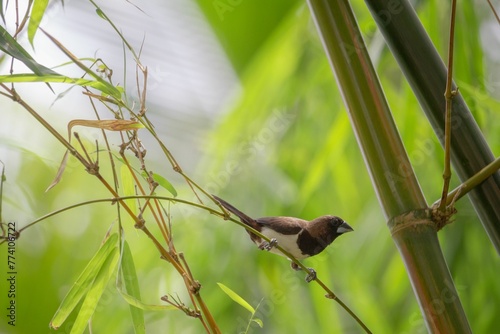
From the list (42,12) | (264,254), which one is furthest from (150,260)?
(42,12)

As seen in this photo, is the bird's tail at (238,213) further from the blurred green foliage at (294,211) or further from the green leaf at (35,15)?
the blurred green foliage at (294,211)

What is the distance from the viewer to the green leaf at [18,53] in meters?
0.46

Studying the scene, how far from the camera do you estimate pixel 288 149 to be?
4.08 feet

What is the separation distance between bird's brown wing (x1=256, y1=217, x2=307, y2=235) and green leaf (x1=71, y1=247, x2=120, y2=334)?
164mm

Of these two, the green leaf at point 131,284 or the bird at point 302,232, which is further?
the bird at point 302,232

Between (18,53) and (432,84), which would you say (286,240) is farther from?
(18,53)

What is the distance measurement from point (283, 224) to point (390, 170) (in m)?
0.20

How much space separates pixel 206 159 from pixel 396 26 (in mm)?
842

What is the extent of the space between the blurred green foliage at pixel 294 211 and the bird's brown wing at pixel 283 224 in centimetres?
22

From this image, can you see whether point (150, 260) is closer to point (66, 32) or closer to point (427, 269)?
point (66, 32)

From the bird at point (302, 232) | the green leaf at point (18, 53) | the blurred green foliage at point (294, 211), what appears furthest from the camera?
the blurred green foliage at point (294, 211)

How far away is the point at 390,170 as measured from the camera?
515 mm

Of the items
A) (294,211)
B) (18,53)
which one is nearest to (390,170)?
(18,53)

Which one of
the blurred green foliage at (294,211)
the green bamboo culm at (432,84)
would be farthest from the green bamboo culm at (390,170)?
the blurred green foliage at (294,211)
